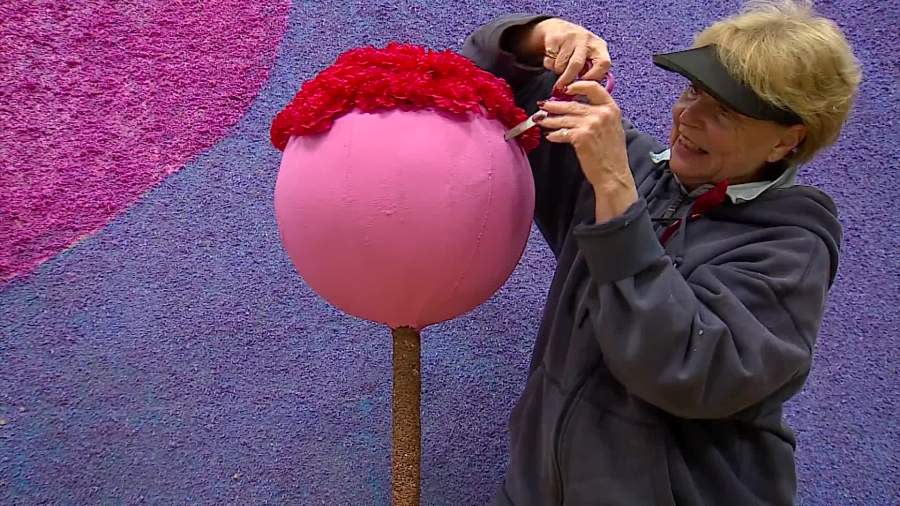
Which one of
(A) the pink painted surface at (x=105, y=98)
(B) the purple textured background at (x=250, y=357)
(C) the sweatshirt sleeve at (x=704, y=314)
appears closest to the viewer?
(C) the sweatshirt sleeve at (x=704, y=314)

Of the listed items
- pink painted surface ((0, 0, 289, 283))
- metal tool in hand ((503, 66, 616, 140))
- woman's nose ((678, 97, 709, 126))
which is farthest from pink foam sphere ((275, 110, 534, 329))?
pink painted surface ((0, 0, 289, 283))

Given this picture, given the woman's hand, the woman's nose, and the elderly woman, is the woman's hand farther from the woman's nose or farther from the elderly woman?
the woman's nose

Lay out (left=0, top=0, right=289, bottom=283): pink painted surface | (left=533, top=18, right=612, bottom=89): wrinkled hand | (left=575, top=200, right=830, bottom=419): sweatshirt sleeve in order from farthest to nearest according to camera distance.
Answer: (left=0, top=0, right=289, bottom=283): pink painted surface → (left=533, top=18, right=612, bottom=89): wrinkled hand → (left=575, top=200, right=830, bottom=419): sweatshirt sleeve

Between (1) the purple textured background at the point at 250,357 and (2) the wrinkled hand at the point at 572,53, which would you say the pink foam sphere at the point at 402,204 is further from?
(1) the purple textured background at the point at 250,357

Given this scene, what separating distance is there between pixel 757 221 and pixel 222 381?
99cm

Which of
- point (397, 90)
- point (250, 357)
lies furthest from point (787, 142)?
point (250, 357)

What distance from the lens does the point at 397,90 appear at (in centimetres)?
81

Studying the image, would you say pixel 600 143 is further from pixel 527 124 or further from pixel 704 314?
pixel 704 314

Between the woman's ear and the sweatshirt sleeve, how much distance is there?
4.1 inches

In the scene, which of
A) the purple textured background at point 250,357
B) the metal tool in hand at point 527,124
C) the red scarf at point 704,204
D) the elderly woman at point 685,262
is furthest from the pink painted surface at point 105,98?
the red scarf at point 704,204

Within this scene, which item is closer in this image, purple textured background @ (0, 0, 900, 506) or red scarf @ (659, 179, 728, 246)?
red scarf @ (659, 179, 728, 246)

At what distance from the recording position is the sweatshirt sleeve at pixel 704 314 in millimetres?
774

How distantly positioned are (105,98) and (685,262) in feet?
4.41

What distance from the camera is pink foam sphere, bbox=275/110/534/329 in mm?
792
